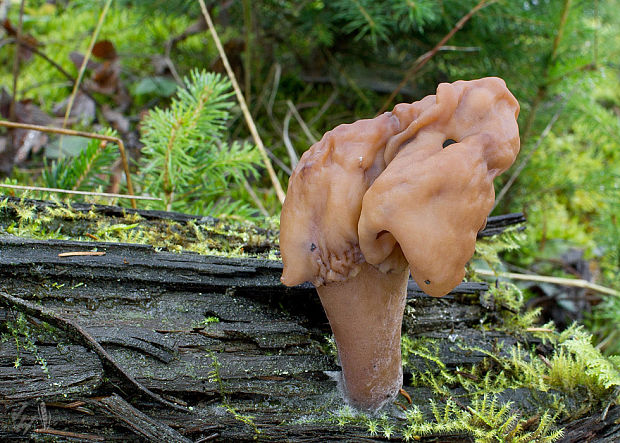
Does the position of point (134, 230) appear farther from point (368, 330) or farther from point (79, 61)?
point (79, 61)

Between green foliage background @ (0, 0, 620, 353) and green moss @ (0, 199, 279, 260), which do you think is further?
green foliage background @ (0, 0, 620, 353)

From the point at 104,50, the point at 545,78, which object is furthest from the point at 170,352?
the point at 104,50

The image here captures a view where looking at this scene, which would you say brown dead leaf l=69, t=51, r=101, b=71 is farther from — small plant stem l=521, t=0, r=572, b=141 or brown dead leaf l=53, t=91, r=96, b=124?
small plant stem l=521, t=0, r=572, b=141

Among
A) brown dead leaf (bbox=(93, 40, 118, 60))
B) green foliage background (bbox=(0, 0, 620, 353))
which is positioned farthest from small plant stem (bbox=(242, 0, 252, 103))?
brown dead leaf (bbox=(93, 40, 118, 60))

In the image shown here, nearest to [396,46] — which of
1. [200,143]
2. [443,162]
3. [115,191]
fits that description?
[200,143]

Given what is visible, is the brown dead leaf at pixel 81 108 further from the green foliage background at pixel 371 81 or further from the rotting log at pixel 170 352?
the rotting log at pixel 170 352

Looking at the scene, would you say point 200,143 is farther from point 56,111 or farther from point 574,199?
point 574,199
